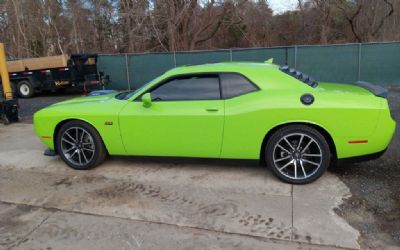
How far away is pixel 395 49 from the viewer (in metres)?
11.8

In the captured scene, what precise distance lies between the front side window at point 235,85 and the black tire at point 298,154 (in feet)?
2.08

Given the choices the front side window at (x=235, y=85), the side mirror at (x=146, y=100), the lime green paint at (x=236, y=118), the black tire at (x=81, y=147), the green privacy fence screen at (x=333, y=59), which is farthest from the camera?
the green privacy fence screen at (x=333, y=59)

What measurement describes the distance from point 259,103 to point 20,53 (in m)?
23.4

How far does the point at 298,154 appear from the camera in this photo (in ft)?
12.9

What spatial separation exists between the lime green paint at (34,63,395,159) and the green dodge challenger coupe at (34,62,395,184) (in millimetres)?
11

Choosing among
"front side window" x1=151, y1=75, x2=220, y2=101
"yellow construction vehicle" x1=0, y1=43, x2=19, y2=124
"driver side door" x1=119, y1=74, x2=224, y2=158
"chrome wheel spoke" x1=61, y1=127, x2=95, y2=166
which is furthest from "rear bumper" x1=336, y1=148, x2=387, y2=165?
"yellow construction vehicle" x1=0, y1=43, x2=19, y2=124

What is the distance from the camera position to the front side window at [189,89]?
421 centimetres

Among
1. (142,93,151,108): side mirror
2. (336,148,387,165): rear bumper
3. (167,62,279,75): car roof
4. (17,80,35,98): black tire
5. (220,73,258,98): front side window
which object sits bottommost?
(336,148,387,165): rear bumper

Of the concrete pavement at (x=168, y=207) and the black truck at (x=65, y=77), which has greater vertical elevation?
the black truck at (x=65, y=77)

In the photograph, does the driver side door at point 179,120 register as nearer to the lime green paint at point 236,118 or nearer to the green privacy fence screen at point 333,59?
the lime green paint at point 236,118

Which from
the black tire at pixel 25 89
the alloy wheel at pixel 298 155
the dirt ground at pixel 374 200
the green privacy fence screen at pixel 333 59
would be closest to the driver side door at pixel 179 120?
the alloy wheel at pixel 298 155

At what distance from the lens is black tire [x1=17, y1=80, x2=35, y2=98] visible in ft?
44.7

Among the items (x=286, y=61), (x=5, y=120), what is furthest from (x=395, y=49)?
(x=5, y=120)

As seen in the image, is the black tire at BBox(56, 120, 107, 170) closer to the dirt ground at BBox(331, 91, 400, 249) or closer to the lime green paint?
the lime green paint
